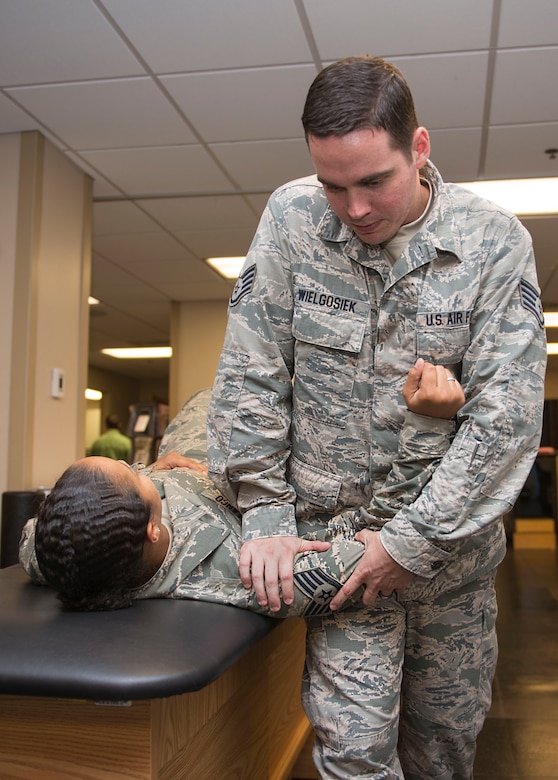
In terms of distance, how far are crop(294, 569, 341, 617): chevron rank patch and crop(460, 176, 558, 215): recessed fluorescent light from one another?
3619 millimetres

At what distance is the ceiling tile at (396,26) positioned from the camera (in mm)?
2816

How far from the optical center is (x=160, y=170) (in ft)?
14.5

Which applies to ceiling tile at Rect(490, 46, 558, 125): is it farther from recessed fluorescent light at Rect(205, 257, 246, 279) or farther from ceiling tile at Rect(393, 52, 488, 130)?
recessed fluorescent light at Rect(205, 257, 246, 279)

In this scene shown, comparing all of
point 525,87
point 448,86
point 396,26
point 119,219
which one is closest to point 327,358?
point 396,26

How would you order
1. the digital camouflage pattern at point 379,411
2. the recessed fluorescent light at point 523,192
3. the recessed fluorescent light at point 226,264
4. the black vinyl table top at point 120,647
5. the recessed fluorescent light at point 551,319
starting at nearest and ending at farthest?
1. the black vinyl table top at point 120,647
2. the digital camouflage pattern at point 379,411
3. the recessed fluorescent light at point 523,192
4. the recessed fluorescent light at point 226,264
5. the recessed fluorescent light at point 551,319

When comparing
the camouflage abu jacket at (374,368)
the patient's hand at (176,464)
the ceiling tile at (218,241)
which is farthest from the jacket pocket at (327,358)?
the ceiling tile at (218,241)

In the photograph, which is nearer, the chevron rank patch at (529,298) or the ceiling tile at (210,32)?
the chevron rank patch at (529,298)

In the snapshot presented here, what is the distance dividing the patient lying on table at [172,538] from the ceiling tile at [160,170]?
3.08 metres

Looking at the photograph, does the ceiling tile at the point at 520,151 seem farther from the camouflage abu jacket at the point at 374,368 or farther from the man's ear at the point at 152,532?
the man's ear at the point at 152,532

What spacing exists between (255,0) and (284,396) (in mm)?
1934

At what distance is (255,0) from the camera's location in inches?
109

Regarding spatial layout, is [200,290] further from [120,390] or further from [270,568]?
[120,390]

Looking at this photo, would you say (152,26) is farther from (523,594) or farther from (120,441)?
(120,441)

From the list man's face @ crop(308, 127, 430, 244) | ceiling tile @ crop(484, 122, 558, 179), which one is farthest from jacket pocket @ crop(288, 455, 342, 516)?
ceiling tile @ crop(484, 122, 558, 179)
